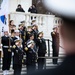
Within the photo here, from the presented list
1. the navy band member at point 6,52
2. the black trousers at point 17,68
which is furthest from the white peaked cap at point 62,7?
the navy band member at point 6,52

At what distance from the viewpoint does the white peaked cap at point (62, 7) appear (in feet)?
4.32

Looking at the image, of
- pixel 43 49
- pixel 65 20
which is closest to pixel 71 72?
pixel 65 20

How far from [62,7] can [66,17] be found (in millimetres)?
44

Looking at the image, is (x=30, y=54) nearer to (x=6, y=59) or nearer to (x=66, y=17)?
(x=6, y=59)

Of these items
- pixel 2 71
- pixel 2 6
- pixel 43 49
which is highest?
pixel 2 6

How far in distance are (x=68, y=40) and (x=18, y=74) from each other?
8628 mm

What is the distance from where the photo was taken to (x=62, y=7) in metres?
1.34

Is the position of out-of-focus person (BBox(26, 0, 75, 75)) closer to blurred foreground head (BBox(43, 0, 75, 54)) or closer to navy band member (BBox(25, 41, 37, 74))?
blurred foreground head (BBox(43, 0, 75, 54))

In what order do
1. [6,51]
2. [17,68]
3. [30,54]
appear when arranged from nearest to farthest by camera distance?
[17,68] → [30,54] → [6,51]

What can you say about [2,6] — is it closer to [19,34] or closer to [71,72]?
[19,34]

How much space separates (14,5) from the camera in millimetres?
18953

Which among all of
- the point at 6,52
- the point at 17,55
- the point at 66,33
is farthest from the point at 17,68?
the point at 66,33

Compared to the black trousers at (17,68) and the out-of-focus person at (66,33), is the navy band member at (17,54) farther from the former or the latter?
the out-of-focus person at (66,33)

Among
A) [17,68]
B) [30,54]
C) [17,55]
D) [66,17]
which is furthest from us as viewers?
[30,54]
